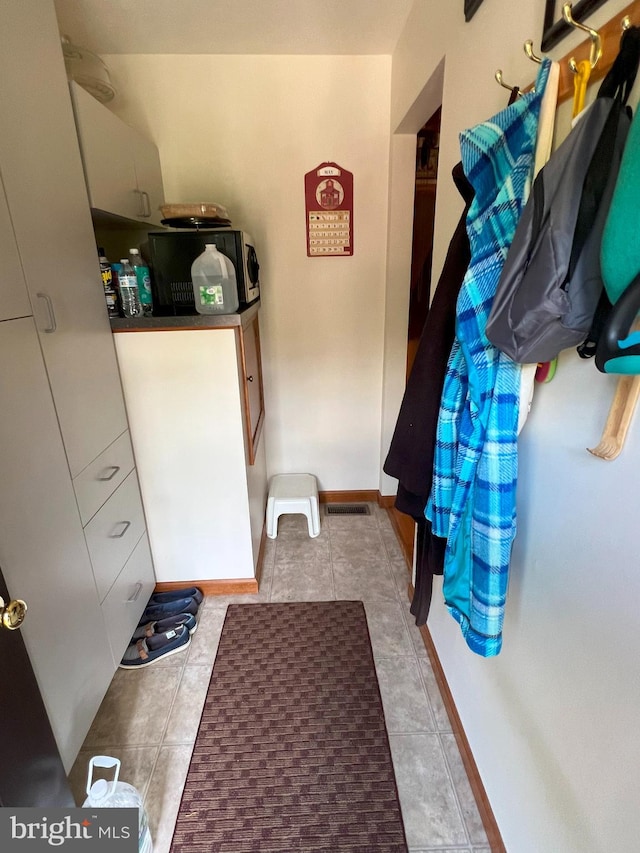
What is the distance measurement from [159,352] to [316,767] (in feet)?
5.07

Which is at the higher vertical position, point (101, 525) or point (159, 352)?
point (159, 352)

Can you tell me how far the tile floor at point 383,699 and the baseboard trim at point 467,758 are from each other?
0.8 inches

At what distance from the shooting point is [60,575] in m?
1.21

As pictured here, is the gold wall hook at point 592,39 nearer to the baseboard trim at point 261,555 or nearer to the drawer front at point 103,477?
the drawer front at point 103,477

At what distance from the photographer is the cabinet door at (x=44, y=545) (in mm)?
1031

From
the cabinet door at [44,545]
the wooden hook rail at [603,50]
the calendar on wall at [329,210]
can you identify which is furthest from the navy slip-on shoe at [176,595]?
the wooden hook rail at [603,50]

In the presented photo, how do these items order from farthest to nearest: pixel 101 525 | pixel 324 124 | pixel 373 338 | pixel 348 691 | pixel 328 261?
1. pixel 373 338
2. pixel 328 261
3. pixel 324 124
4. pixel 348 691
5. pixel 101 525

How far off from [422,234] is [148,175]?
137 cm

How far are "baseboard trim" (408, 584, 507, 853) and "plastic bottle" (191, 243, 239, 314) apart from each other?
1.60 m

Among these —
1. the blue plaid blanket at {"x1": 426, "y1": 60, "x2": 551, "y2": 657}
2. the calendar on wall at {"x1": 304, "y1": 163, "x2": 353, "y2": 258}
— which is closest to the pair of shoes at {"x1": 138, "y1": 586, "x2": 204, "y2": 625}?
the blue plaid blanket at {"x1": 426, "y1": 60, "x2": 551, "y2": 657}

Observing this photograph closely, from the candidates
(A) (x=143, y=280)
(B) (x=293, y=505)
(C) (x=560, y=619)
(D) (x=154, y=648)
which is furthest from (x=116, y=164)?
(C) (x=560, y=619)

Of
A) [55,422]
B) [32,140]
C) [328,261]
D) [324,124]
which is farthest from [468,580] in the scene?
[324,124]

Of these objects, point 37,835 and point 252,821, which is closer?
point 37,835

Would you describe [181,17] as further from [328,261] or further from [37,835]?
[37,835]
